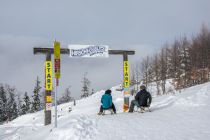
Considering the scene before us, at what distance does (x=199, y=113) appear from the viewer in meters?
14.2

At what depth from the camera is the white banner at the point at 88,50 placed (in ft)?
61.5

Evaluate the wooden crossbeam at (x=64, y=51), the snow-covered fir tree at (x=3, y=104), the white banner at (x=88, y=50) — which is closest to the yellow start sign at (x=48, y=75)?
the wooden crossbeam at (x=64, y=51)

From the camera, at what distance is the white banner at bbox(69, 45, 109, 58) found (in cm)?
1873

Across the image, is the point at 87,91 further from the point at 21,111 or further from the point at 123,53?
the point at 123,53

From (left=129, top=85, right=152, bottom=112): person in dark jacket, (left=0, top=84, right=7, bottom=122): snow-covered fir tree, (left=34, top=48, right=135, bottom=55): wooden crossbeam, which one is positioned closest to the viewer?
(left=129, top=85, right=152, bottom=112): person in dark jacket

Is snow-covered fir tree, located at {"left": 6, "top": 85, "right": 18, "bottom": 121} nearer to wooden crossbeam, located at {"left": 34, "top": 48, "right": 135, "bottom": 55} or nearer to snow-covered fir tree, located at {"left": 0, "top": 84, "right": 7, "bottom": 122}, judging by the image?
snow-covered fir tree, located at {"left": 0, "top": 84, "right": 7, "bottom": 122}

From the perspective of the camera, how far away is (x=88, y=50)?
62.2 feet

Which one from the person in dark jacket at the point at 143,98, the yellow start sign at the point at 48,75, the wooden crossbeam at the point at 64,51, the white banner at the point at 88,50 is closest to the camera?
the person in dark jacket at the point at 143,98

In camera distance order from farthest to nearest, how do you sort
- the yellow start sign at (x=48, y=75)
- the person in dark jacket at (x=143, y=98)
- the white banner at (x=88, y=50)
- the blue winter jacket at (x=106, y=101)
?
the white banner at (x=88, y=50), the yellow start sign at (x=48, y=75), the blue winter jacket at (x=106, y=101), the person in dark jacket at (x=143, y=98)

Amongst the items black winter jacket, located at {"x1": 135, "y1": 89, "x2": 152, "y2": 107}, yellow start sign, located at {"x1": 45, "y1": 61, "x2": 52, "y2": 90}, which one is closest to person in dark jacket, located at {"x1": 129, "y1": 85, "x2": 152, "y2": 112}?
black winter jacket, located at {"x1": 135, "y1": 89, "x2": 152, "y2": 107}

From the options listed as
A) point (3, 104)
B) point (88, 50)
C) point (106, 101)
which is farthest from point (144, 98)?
point (3, 104)

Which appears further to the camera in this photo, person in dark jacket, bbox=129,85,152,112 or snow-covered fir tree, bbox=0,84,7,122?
snow-covered fir tree, bbox=0,84,7,122

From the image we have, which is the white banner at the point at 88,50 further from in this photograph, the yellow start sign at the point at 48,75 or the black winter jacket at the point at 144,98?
the black winter jacket at the point at 144,98

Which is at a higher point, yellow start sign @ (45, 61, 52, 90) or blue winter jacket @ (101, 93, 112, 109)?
yellow start sign @ (45, 61, 52, 90)
